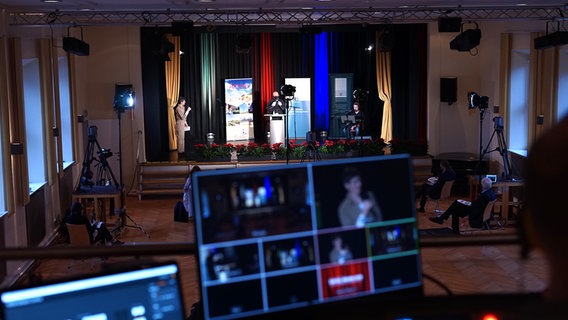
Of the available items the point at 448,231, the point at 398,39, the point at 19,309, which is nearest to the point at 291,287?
the point at 19,309

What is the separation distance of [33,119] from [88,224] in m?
2.51

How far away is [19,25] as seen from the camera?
9516mm

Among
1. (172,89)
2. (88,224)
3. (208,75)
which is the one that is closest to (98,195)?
(88,224)

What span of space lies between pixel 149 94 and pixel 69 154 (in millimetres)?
3146

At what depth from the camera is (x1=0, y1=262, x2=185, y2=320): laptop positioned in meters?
1.66

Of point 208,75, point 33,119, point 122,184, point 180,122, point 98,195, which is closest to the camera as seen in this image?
point 33,119

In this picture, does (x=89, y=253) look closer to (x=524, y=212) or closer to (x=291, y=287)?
(x=291, y=287)

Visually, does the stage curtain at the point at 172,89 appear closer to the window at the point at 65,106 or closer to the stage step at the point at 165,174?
the stage step at the point at 165,174

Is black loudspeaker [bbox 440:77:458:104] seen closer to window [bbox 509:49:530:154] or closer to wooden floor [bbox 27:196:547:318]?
window [bbox 509:49:530:154]

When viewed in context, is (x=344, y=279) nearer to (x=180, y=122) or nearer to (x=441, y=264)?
(x=441, y=264)

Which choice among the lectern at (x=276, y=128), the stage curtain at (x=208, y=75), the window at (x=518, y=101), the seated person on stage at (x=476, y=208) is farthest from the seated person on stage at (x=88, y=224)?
the stage curtain at (x=208, y=75)

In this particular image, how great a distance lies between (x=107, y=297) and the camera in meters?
1.72

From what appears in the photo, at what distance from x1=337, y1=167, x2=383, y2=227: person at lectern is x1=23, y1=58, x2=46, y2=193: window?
31.0 feet

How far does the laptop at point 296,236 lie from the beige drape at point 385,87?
15393 millimetres
